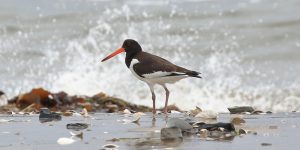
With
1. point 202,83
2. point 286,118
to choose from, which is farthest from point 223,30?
point 286,118

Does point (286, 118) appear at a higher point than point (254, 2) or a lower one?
lower

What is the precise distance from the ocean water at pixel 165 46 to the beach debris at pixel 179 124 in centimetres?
625

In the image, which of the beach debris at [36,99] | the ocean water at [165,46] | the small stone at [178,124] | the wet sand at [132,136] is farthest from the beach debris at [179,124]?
the ocean water at [165,46]

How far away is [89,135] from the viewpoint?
5398 mm

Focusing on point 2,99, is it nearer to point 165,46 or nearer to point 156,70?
point 156,70

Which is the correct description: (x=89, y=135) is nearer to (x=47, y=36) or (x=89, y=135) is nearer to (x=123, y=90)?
(x=123, y=90)

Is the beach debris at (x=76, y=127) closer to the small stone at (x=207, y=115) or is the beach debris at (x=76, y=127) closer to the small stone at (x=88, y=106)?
the small stone at (x=207, y=115)

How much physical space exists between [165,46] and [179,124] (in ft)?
32.4

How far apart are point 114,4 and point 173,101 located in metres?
6.60

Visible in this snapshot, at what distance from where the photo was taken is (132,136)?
5332 mm

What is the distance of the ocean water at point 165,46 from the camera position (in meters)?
12.5

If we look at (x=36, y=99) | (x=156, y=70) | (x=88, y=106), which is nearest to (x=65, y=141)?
(x=156, y=70)

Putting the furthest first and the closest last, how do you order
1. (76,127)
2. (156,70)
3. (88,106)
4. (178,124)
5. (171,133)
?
(88,106)
(156,70)
(76,127)
(178,124)
(171,133)

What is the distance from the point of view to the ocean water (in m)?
12.5
